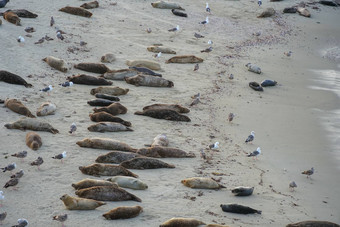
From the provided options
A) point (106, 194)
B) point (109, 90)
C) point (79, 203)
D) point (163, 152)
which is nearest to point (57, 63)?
point (109, 90)

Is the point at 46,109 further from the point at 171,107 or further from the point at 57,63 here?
the point at 57,63

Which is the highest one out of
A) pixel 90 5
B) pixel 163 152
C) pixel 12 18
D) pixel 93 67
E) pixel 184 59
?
pixel 90 5

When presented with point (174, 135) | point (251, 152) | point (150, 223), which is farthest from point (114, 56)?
point (150, 223)

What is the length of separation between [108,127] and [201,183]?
3.58 metres

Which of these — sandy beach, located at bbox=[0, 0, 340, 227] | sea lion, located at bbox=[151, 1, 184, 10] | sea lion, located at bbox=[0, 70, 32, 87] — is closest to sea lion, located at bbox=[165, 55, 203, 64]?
sandy beach, located at bbox=[0, 0, 340, 227]

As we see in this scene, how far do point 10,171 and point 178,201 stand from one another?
3.43 meters

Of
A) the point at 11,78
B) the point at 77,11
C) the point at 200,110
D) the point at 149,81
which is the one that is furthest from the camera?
the point at 77,11

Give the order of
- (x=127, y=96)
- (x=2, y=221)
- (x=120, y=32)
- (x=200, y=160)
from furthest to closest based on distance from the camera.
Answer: (x=120, y=32)
(x=127, y=96)
(x=200, y=160)
(x=2, y=221)

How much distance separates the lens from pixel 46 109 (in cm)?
1432

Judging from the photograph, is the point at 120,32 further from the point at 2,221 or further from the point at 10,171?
the point at 2,221

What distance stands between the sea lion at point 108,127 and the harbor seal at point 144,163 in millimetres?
2121

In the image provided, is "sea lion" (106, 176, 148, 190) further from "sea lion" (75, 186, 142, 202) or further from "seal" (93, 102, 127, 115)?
"seal" (93, 102, 127, 115)

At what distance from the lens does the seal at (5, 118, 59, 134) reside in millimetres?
13148

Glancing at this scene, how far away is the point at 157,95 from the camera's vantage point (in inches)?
667
